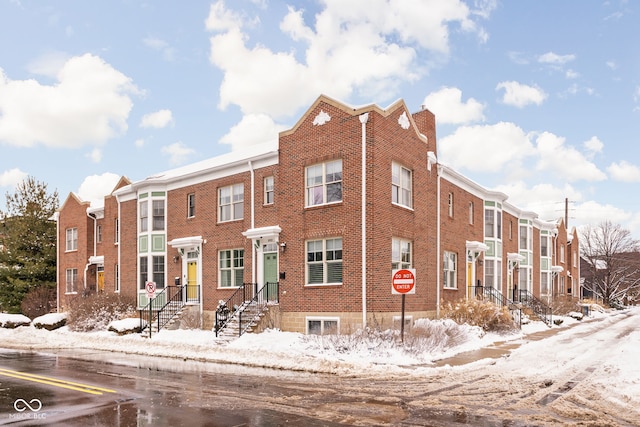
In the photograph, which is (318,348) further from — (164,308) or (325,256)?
(164,308)

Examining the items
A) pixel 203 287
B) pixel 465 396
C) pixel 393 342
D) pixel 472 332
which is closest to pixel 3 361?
pixel 203 287

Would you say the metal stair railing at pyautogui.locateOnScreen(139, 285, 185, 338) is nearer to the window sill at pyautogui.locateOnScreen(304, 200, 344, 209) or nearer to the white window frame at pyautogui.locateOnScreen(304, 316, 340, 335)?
the white window frame at pyautogui.locateOnScreen(304, 316, 340, 335)

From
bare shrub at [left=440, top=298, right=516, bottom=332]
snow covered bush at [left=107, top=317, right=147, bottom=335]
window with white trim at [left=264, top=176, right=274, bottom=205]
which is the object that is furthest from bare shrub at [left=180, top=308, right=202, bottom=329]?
bare shrub at [left=440, top=298, right=516, bottom=332]

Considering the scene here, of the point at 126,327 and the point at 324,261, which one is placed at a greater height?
the point at 324,261

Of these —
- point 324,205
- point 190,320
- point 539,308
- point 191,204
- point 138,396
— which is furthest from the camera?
point 539,308

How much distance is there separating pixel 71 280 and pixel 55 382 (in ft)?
83.0

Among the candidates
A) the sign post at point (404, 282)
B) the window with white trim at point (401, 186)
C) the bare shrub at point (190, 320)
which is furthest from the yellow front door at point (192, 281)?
the sign post at point (404, 282)

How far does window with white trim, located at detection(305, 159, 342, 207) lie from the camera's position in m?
20.4

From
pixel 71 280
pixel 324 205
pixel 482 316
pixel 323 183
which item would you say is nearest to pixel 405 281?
pixel 324 205

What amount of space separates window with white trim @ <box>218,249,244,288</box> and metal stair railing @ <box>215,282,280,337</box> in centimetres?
100

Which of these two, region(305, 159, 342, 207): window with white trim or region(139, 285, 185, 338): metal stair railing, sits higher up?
region(305, 159, 342, 207): window with white trim

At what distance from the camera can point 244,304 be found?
840 inches

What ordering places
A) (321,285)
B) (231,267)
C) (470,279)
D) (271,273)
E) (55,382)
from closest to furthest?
1. (55,382)
2. (321,285)
3. (271,273)
4. (231,267)
5. (470,279)

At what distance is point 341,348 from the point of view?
53.2 feet
